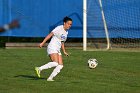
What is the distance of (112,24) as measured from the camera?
80.2ft

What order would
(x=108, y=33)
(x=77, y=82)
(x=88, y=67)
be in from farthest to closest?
(x=108, y=33), (x=88, y=67), (x=77, y=82)

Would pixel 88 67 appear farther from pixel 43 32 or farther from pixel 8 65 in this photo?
pixel 43 32

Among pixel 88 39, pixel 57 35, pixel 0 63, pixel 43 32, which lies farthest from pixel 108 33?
pixel 57 35

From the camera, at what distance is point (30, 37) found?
25281 millimetres

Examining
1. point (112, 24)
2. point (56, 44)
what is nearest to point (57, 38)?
point (56, 44)

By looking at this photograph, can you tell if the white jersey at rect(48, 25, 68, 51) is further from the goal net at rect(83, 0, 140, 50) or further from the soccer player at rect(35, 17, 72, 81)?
the goal net at rect(83, 0, 140, 50)

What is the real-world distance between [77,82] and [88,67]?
3763 millimetres

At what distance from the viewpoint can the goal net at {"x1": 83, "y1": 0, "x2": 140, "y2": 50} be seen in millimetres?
24188

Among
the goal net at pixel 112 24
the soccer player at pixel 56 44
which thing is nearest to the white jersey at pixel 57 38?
the soccer player at pixel 56 44

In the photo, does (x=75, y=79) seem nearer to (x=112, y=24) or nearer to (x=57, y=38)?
(x=57, y=38)

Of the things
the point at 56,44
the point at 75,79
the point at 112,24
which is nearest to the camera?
the point at 56,44

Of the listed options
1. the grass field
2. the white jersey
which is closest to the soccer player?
the white jersey

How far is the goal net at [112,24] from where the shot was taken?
24.2 meters

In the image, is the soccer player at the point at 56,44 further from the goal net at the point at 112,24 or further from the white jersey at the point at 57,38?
the goal net at the point at 112,24
